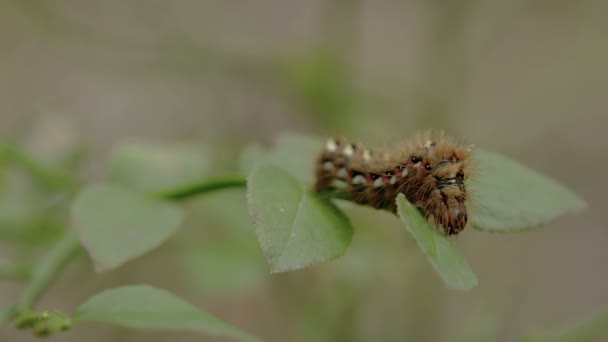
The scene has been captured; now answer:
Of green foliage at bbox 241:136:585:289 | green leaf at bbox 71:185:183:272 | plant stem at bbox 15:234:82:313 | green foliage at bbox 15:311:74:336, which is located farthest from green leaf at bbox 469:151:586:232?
plant stem at bbox 15:234:82:313

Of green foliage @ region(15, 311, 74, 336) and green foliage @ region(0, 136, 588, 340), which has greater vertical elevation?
green foliage @ region(0, 136, 588, 340)

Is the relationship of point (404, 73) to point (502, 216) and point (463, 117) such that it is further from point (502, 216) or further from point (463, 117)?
point (502, 216)

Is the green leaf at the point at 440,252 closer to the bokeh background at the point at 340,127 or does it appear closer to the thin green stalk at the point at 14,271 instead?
the thin green stalk at the point at 14,271

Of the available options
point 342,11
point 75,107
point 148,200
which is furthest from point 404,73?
point 148,200

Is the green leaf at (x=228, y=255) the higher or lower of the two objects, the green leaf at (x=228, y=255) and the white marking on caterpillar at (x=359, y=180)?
the lower

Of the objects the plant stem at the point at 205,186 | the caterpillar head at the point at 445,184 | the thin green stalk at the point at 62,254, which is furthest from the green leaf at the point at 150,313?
the caterpillar head at the point at 445,184

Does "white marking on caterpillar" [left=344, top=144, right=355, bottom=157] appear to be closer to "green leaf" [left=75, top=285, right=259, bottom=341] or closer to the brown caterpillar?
the brown caterpillar
